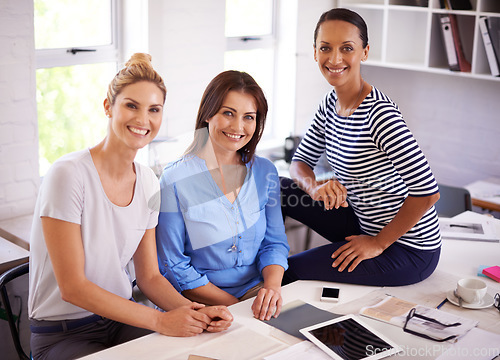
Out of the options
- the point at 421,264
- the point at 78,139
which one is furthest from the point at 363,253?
the point at 78,139

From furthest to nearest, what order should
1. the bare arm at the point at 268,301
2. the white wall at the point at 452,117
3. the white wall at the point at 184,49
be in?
the white wall at the point at 452,117 < the white wall at the point at 184,49 < the bare arm at the point at 268,301

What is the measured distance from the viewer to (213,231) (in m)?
1.94

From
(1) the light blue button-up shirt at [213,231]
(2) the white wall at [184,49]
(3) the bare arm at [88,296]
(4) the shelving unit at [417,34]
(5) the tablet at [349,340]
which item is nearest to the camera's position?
(5) the tablet at [349,340]

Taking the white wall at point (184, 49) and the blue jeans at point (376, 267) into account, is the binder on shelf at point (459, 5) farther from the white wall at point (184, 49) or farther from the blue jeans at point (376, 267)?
the blue jeans at point (376, 267)

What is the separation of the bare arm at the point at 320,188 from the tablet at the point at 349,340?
1.82 ft

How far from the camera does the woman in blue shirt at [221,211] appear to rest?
1914mm

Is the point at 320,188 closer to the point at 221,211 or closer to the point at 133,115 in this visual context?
the point at 221,211

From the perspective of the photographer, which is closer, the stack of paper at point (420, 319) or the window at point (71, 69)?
the stack of paper at point (420, 319)

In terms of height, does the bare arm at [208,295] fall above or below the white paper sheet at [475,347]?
below

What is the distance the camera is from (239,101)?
6.44ft

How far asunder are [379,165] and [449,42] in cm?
171

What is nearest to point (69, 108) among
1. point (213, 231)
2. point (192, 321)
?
point (213, 231)

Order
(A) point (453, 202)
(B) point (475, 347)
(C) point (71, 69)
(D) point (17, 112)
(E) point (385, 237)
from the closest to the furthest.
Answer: (B) point (475, 347)
(E) point (385, 237)
(D) point (17, 112)
(A) point (453, 202)
(C) point (71, 69)

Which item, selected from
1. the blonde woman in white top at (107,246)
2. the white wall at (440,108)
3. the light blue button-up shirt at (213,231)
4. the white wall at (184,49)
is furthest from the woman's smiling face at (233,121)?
the white wall at (440,108)
